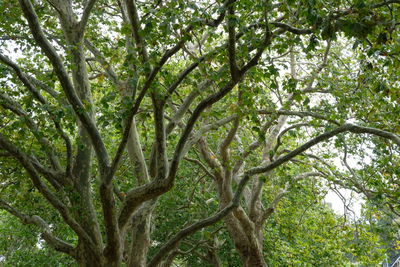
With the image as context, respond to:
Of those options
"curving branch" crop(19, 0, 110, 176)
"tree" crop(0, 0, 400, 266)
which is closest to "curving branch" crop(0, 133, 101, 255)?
"tree" crop(0, 0, 400, 266)

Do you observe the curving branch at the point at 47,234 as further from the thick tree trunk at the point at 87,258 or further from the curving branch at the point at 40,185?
the curving branch at the point at 40,185

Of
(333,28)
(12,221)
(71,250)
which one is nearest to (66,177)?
(71,250)

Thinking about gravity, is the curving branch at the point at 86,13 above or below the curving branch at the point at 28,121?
above

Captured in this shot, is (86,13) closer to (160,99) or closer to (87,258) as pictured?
(160,99)

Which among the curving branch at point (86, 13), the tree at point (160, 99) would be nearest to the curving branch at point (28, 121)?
the tree at point (160, 99)

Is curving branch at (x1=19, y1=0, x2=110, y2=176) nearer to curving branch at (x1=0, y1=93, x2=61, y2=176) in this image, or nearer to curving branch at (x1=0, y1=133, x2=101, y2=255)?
curving branch at (x1=0, y1=93, x2=61, y2=176)

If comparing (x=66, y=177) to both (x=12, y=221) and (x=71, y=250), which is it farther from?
(x=12, y=221)

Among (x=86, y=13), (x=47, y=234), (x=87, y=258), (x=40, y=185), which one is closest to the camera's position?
(x=40, y=185)

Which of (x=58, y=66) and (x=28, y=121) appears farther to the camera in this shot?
(x=28, y=121)

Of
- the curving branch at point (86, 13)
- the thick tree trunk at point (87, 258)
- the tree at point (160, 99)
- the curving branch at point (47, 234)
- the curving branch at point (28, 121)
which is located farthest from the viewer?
the curving branch at point (47, 234)

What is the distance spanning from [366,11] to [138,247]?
209 inches

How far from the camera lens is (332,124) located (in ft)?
23.5

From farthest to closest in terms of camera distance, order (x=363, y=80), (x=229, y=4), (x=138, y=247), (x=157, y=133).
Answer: (x=138, y=247) < (x=363, y=80) < (x=157, y=133) < (x=229, y=4)

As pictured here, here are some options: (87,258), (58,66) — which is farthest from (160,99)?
(87,258)
